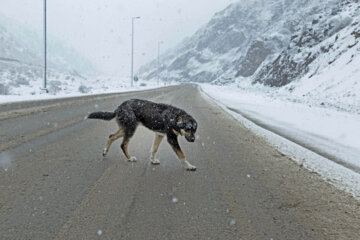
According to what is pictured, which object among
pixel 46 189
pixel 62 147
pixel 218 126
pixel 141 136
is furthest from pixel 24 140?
pixel 218 126

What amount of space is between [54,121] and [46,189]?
6.60 meters

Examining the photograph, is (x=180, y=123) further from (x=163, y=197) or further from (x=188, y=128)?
(x=163, y=197)

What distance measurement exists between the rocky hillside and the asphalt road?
2526 cm

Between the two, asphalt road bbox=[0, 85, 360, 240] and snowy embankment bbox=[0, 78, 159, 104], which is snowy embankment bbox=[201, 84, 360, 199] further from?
snowy embankment bbox=[0, 78, 159, 104]

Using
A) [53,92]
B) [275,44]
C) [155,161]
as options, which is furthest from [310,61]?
[275,44]

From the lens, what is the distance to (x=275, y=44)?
9981 centimetres

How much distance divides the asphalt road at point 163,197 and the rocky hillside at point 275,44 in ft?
82.9

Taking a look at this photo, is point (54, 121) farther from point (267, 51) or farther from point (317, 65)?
point (267, 51)

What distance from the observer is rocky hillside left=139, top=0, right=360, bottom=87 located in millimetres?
37178

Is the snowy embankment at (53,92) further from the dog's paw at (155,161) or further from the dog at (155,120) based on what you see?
the dog's paw at (155,161)

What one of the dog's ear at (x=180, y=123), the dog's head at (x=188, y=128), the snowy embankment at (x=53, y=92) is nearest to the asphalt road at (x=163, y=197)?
the dog's head at (x=188, y=128)

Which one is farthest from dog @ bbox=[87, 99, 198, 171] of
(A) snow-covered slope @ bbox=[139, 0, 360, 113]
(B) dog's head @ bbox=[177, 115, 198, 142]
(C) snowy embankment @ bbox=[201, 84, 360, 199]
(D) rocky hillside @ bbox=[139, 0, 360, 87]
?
(D) rocky hillside @ bbox=[139, 0, 360, 87]

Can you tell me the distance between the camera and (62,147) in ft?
21.2

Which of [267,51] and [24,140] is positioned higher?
[267,51]
